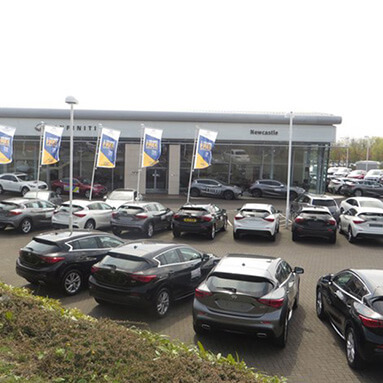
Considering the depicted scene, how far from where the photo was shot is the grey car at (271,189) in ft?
105

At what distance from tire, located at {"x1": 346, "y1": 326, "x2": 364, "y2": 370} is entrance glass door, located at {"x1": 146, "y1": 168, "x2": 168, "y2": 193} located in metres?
29.9

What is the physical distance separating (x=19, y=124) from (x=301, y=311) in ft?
105

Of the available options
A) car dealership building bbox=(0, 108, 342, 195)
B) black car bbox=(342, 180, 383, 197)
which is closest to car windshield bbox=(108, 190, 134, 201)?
car dealership building bbox=(0, 108, 342, 195)

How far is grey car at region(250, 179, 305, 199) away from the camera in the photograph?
32.0 metres

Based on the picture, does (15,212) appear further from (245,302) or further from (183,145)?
(183,145)

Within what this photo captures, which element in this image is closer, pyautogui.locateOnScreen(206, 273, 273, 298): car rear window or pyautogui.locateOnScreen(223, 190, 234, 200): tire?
pyautogui.locateOnScreen(206, 273, 273, 298): car rear window

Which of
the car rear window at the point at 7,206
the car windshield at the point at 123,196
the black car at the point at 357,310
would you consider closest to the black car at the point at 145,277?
the black car at the point at 357,310

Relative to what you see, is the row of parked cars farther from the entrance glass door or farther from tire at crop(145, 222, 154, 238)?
the entrance glass door

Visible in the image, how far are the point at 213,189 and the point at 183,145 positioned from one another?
18.6 feet

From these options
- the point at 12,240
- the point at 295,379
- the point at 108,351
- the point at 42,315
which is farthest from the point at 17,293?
the point at 12,240

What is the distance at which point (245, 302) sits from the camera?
6.71m

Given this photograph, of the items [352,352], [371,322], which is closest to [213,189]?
[352,352]

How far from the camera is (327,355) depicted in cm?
685

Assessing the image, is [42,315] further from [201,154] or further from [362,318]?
[201,154]
